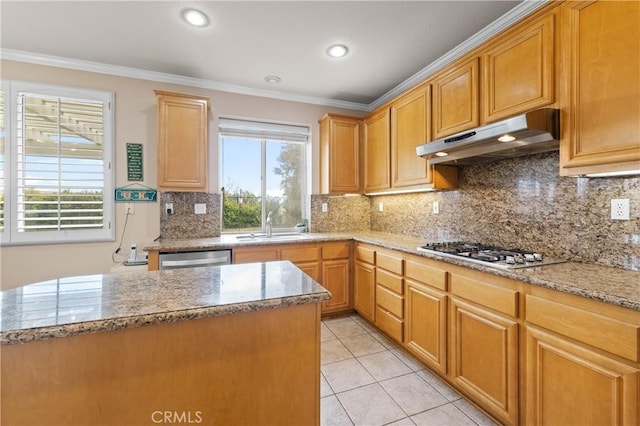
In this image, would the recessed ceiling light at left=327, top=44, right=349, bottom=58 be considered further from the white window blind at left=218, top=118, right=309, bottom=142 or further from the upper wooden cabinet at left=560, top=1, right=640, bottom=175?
the upper wooden cabinet at left=560, top=1, right=640, bottom=175

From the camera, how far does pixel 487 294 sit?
5.48ft

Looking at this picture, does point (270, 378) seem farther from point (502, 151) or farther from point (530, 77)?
point (530, 77)

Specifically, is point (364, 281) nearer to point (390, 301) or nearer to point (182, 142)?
point (390, 301)

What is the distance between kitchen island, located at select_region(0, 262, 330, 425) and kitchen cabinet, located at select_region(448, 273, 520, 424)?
1129 mm

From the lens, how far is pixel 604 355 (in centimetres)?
118

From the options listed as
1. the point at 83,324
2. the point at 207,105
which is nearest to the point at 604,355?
the point at 83,324

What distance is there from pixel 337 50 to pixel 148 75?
2.03 meters

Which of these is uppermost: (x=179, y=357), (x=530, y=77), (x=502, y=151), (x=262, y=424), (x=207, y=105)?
(x=207, y=105)

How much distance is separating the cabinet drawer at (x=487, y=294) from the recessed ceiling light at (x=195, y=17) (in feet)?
8.62

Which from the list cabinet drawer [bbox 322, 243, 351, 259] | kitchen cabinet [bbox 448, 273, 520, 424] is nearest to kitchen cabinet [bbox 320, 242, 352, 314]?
cabinet drawer [bbox 322, 243, 351, 259]

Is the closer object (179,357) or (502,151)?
(179,357)

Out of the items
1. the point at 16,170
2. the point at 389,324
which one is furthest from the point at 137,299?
the point at 16,170

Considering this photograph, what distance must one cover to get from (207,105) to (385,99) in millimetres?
2181

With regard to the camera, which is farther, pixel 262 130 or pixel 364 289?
pixel 262 130
